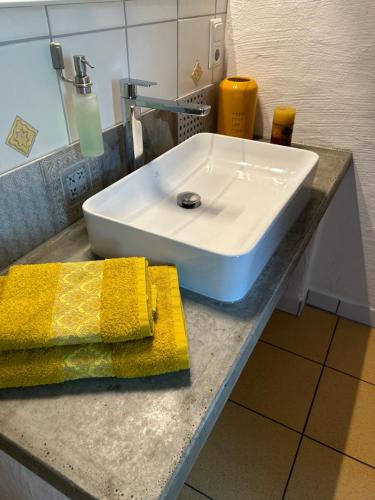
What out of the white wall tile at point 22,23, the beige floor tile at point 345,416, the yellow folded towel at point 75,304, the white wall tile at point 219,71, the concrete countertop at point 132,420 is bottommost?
the beige floor tile at point 345,416

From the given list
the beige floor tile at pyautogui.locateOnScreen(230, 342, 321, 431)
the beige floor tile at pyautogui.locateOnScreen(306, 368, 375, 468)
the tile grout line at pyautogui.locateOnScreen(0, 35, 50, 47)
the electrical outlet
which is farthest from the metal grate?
the beige floor tile at pyautogui.locateOnScreen(306, 368, 375, 468)

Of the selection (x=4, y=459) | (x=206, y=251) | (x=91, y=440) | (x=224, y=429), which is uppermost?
(x=206, y=251)

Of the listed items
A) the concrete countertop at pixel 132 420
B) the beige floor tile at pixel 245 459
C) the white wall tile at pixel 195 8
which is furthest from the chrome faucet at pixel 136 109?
the beige floor tile at pixel 245 459

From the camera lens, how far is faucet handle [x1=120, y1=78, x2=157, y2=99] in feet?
2.81

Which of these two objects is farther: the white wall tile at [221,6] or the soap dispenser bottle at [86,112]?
the white wall tile at [221,6]

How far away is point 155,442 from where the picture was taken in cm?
48

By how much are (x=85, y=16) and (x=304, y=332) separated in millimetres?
1453

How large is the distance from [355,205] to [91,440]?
1237 mm

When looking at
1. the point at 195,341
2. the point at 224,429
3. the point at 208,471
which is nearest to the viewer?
the point at 195,341

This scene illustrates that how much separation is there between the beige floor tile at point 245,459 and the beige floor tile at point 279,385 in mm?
49

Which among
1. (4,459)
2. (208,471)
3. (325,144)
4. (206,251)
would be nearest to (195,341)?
(206,251)

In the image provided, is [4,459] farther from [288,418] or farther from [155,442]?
[288,418]

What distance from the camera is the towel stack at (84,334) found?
53 cm

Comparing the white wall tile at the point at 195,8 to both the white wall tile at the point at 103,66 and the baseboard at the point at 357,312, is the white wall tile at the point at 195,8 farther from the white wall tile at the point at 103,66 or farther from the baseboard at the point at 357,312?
the baseboard at the point at 357,312
